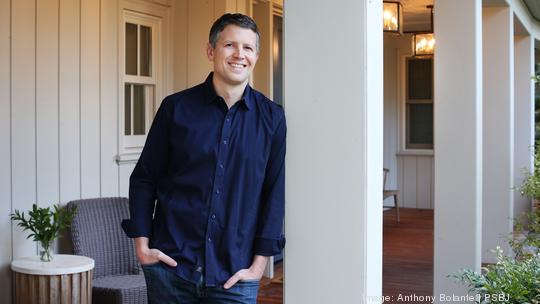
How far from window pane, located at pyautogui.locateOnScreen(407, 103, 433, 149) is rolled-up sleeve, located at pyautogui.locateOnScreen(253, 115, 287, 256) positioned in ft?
32.7

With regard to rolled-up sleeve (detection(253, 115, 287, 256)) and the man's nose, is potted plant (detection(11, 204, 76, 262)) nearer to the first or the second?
rolled-up sleeve (detection(253, 115, 287, 256))

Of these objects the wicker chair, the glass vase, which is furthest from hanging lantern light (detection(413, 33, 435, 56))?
the glass vase

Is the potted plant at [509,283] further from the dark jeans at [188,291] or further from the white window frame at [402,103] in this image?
the white window frame at [402,103]

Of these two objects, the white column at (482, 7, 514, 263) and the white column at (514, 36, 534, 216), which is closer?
the white column at (482, 7, 514, 263)

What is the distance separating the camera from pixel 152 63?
5602 millimetres

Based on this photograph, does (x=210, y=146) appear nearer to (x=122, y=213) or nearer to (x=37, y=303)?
(x=37, y=303)

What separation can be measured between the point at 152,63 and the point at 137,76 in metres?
0.21

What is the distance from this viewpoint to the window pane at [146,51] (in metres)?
5.52

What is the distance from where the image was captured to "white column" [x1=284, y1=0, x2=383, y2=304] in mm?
2072

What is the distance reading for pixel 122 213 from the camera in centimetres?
501

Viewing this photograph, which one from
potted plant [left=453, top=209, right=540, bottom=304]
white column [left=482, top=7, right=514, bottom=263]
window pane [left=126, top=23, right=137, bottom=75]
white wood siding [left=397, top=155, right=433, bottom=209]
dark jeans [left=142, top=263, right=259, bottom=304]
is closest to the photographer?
dark jeans [left=142, top=263, right=259, bottom=304]

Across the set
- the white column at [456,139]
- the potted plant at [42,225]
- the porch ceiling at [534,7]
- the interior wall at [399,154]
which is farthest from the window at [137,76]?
the interior wall at [399,154]

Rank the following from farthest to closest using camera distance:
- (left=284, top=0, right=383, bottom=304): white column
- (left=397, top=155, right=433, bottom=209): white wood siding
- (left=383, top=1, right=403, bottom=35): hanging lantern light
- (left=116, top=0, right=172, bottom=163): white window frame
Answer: (left=397, top=155, right=433, bottom=209): white wood siding, (left=383, top=1, right=403, bottom=35): hanging lantern light, (left=116, top=0, right=172, bottom=163): white window frame, (left=284, top=0, right=383, bottom=304): white column

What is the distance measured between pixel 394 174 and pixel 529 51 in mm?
3603
